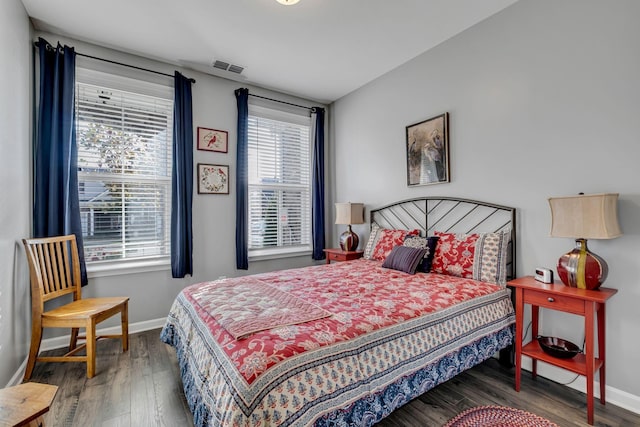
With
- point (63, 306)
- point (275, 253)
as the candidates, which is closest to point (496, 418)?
point (275, 253)

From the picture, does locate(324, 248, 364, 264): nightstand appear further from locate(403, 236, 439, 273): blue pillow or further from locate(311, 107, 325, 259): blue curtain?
locate(403, 236, 439, 273): blue pillow

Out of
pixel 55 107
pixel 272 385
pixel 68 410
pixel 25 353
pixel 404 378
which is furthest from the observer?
pixel 55 107

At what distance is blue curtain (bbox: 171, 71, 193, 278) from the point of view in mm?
3197

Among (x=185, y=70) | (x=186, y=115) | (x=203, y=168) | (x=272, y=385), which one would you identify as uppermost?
(x=185, y=70)

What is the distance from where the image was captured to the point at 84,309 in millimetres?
2340

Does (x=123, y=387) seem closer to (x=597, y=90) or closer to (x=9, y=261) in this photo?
(x=9, y=261)

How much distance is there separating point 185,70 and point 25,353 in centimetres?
301

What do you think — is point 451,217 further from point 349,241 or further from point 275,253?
point 275,253

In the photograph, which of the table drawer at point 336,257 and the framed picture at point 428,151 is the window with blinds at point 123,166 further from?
the framed picture at point 428,151

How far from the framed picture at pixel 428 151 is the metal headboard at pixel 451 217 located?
230 millimetres

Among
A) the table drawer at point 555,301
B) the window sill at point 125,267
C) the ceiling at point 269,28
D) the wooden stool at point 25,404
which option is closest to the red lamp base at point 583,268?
the table drawer at point 555,301

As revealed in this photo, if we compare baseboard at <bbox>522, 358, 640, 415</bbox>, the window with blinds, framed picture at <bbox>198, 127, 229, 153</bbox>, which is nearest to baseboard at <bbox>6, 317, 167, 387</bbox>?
the window with blinds

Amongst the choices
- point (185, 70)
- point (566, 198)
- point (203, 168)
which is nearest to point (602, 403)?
point (566, 198)

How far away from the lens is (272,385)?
3.81 feet
